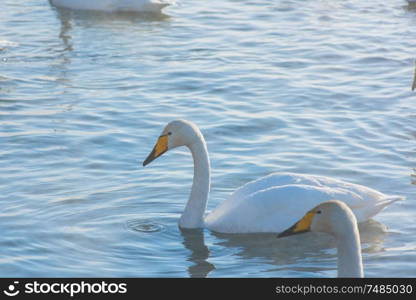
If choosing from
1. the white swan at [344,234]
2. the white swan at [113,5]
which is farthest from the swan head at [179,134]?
the white swan at [113,5]

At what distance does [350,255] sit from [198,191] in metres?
2.96

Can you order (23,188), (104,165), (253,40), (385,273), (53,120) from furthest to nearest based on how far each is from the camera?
(253,40) → (53,120) → (104,165) → (23,188) → (385,273)

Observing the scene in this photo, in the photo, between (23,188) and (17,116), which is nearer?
(23,188)

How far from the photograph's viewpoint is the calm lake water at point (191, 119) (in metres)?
9.37

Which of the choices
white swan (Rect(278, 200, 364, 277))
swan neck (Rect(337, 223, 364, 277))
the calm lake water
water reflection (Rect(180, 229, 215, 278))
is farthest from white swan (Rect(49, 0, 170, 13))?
swan neck (Rect(337, 223, 364, 277))

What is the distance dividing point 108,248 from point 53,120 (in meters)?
4.09

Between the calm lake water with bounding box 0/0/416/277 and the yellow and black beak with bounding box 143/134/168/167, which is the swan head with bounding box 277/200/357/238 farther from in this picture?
the yellow and black beak with bounding box 143/134/168/167

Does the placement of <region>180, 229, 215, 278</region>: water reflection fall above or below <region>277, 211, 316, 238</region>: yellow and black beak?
below

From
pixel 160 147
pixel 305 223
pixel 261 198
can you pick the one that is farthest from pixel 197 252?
pixel 305 223

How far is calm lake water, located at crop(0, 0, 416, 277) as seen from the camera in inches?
369

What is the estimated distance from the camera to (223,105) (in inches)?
546

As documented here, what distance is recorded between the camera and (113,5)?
768 inches

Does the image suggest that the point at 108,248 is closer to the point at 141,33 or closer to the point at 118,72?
the point at 118,72

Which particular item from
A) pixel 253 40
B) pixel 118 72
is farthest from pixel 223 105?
pixel 253 40
